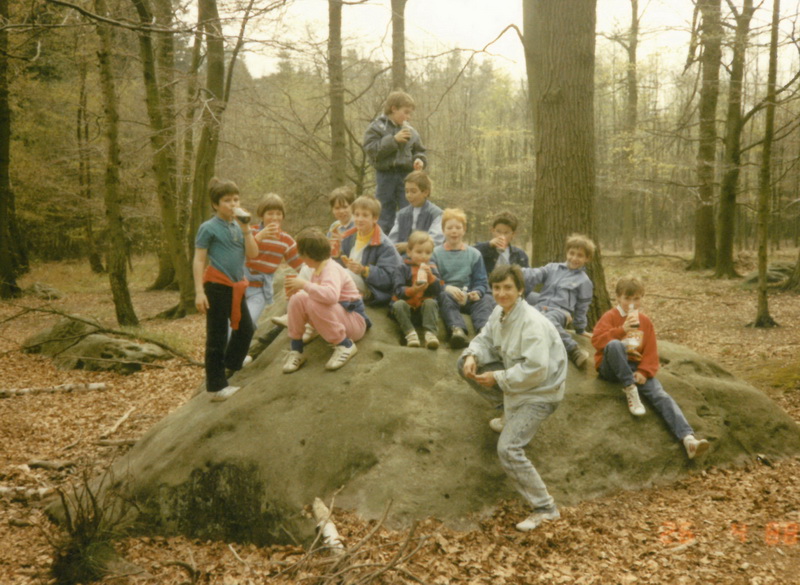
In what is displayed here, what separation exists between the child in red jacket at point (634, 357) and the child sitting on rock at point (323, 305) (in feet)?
7.29

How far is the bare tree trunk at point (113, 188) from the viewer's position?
1105cm

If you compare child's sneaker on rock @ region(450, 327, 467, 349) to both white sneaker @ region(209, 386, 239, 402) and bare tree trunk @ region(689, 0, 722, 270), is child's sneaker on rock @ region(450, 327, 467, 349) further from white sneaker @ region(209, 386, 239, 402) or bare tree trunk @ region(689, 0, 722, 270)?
bare tree trunk @ region(689, 0, 722, 270)

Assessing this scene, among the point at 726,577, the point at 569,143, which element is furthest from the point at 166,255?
the point at 726,577

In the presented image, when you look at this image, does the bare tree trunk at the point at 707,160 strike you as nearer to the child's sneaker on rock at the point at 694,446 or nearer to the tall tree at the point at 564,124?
the tall tree at the point at 564,124

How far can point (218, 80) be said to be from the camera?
13492mm

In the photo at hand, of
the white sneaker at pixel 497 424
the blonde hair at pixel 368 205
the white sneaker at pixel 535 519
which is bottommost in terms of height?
the white sneaker at pixel 535 519

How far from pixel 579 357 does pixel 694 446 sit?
119 centimetres

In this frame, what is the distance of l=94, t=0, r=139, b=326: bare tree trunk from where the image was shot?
1105 centimetres

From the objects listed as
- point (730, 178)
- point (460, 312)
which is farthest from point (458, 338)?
point (730, 178)

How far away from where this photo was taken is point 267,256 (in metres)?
5.96

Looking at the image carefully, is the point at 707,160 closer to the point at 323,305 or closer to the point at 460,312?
the point at 460,312

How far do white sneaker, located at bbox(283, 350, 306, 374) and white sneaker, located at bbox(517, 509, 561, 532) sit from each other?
226cm

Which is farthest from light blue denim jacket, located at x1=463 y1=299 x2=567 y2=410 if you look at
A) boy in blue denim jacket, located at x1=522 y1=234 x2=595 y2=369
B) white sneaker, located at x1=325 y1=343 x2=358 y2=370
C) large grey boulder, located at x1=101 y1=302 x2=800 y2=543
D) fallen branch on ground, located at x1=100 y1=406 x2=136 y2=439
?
fallen branch on ground, located at x1=100 y1=406 x2=136 y2=439
